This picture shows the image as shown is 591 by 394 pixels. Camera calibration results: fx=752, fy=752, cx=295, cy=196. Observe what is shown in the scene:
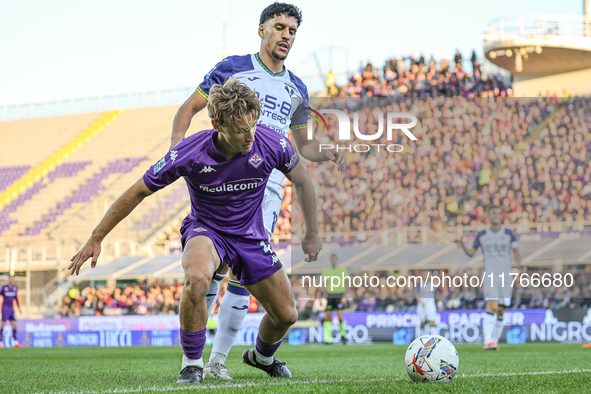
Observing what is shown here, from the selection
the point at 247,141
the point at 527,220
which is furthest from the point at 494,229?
the point at 527,220

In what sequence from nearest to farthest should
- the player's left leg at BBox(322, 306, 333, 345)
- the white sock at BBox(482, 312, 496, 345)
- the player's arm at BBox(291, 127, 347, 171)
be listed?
the player's arm at BBox(291, 127, 347, 171) < the white sock at BBox(482, 312, 496, 345) < the player's left leg at BBox(322, 306, 333, 345)

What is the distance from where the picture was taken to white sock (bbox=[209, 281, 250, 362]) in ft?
17.1

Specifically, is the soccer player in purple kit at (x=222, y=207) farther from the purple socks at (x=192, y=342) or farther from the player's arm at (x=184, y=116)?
the player's arm at (x=184, y=116)

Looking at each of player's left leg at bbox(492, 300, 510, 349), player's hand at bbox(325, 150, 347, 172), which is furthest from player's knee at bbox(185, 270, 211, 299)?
player's left leg at bbox(492, 300, 510, 349)

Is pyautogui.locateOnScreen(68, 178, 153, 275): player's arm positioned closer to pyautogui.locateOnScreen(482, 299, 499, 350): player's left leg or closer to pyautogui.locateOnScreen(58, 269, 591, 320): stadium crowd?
pyautogui.locateOnScreen(482, 299, 499, 350): player's left leg

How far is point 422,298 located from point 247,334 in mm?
3742

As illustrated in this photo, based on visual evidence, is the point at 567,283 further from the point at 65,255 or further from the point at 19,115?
the point at 19,115

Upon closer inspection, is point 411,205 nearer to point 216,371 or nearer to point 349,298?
point 349,298

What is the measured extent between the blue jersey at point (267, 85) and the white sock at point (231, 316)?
2.52 ft

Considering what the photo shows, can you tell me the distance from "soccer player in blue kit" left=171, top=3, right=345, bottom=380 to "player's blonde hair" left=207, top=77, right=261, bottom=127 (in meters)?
1.09

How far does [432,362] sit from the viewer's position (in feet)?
14.6

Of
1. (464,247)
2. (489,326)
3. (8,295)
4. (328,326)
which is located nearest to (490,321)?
(489,326)

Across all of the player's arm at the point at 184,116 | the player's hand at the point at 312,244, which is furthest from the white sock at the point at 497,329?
the player's arm at the point at 184,116

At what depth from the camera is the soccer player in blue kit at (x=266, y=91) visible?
5.28 meters
